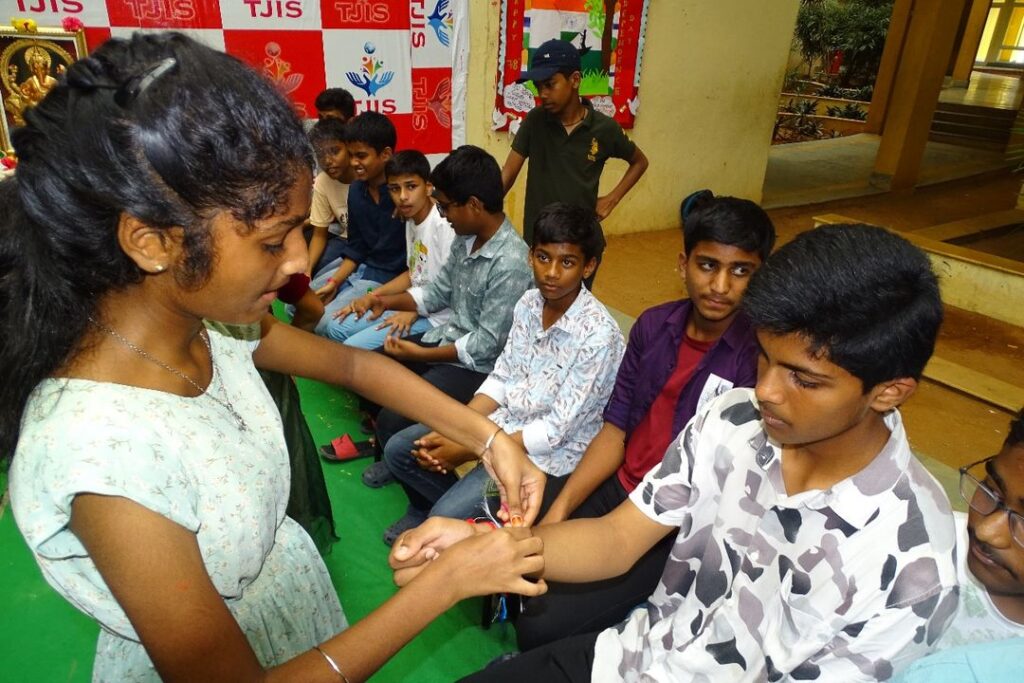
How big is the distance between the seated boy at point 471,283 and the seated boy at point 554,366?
27cm

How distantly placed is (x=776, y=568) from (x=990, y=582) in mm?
340

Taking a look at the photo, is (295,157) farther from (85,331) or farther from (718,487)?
(718,487)

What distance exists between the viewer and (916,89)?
28.1 ft

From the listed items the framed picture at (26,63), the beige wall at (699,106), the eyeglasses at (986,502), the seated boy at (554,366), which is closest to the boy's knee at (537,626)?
the seated boy at (554,366)

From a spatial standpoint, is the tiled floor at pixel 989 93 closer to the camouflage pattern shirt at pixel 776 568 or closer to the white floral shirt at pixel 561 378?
the white floral shirt at pixel 561 378

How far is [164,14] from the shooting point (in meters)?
4.15

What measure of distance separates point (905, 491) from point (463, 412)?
35.6 inches

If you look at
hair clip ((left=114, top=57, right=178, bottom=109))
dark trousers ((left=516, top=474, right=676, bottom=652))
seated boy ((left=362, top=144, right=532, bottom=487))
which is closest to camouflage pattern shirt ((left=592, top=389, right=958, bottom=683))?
dark trousers ((left=516, top=474, right=676, bottom=652))

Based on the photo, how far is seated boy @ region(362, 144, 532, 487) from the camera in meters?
2.72

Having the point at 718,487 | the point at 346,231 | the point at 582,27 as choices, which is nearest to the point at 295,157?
the point at 718,487

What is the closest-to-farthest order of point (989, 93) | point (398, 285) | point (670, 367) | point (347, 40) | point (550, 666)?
point (550, 666) → point (670, 367) → point (398, 285) → point (347, 40) → point (989, 93)

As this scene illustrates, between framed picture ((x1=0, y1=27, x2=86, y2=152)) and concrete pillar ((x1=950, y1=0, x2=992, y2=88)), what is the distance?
20.6m

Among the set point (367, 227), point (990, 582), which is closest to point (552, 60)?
point (367, 227)

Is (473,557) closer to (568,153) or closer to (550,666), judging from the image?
(550,666)
